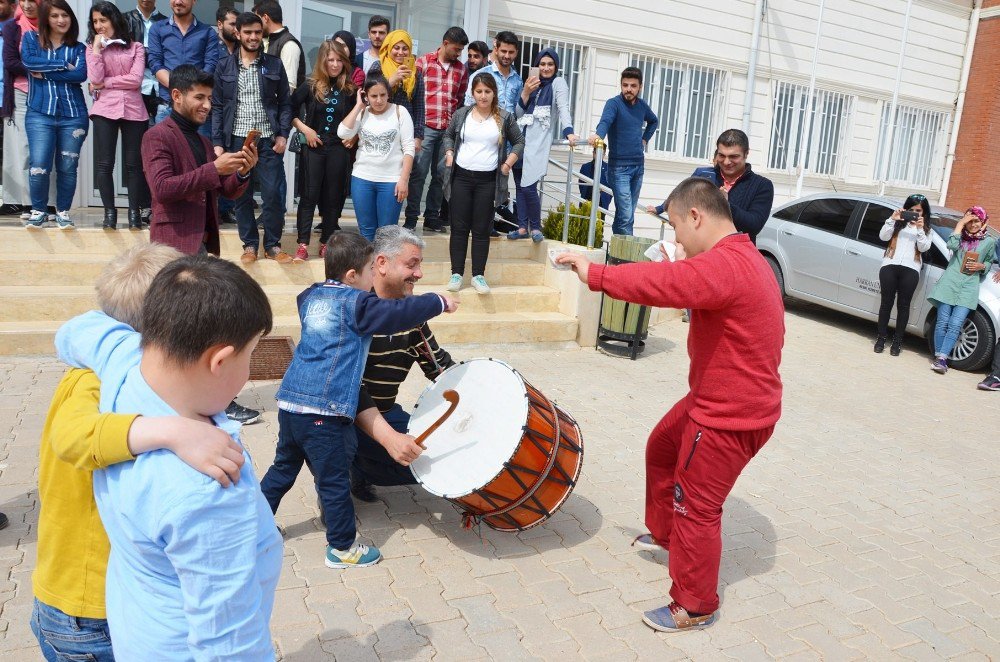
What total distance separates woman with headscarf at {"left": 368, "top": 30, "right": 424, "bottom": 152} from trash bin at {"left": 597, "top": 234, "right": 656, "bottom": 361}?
2.34 metres

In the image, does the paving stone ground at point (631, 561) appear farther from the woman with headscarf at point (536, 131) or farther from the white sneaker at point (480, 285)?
the woman with headscarf at point (536, 131)

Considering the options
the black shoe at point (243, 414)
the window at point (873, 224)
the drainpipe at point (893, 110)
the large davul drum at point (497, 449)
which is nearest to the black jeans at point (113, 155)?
the black shoe at point (243, 414)

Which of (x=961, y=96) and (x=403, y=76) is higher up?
(x=961, y=96)

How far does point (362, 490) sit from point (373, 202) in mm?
3869

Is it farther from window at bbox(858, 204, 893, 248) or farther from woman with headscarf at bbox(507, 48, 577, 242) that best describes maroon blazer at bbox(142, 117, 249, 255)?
window at bbox(858, 204, 893, 248)

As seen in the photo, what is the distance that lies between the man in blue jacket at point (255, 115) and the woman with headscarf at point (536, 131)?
2643 mm

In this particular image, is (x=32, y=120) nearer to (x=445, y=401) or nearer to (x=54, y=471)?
(x=445, y=401)

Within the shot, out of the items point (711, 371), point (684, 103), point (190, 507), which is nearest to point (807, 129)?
point (684, 103)

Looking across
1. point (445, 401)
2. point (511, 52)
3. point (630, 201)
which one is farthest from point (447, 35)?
point (445, 401)

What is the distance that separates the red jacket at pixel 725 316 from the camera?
3.39 meters

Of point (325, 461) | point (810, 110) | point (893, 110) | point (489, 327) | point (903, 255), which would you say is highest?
point (893, 110)

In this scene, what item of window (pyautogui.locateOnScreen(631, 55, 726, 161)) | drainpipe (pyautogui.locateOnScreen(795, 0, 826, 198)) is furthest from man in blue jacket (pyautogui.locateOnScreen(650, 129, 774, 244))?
drainpipe (pyautogui.locateOnScreen(795, 0, 826, 198))

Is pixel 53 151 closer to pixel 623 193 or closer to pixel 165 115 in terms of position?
pixel 165 115

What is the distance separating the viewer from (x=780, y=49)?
1402 cm
